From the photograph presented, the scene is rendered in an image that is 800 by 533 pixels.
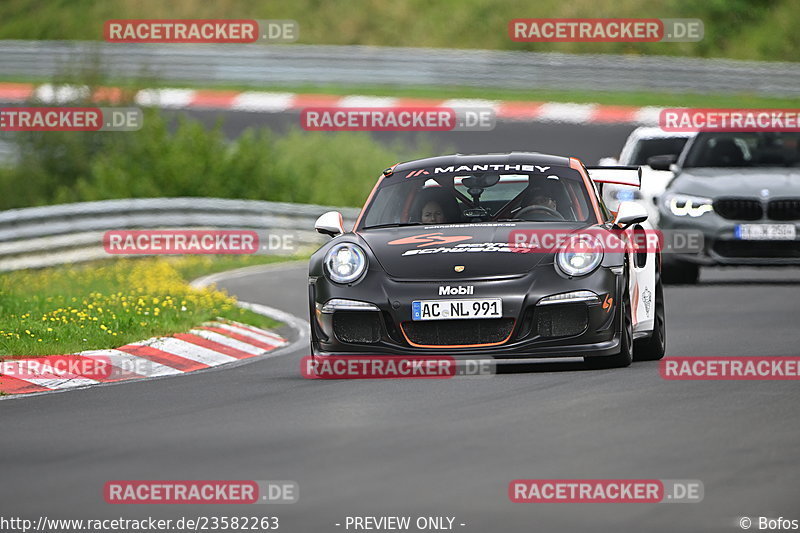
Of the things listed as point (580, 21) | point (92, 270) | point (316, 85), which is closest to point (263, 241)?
point (92, 270)

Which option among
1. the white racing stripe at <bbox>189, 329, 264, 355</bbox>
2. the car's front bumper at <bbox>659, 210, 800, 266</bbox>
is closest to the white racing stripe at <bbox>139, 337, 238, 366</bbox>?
the white racing stripe at <bbox>189, 329, 264, 355</bbox>

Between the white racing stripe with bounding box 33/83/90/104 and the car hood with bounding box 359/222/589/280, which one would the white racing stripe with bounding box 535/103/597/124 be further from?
the car hood with bounding box 359/222/589/280

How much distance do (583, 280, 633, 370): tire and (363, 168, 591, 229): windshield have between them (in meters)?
0.80

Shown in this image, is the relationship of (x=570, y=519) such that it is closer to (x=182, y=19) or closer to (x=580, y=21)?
(x=580, y=21)

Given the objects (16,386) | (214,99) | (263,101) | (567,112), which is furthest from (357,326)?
(214,99)

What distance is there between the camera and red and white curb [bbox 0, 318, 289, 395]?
35.6 ft

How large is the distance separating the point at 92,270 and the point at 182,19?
22756 millimetres

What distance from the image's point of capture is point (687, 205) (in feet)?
54.9

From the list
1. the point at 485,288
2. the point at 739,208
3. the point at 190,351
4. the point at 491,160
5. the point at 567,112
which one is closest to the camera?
the point at 485,288

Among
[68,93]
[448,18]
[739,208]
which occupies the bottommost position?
[739,208]

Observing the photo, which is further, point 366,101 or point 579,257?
point 366,101

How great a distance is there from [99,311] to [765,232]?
20.8ft

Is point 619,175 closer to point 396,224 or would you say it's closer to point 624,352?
point 396,224

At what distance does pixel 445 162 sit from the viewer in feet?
36.9
